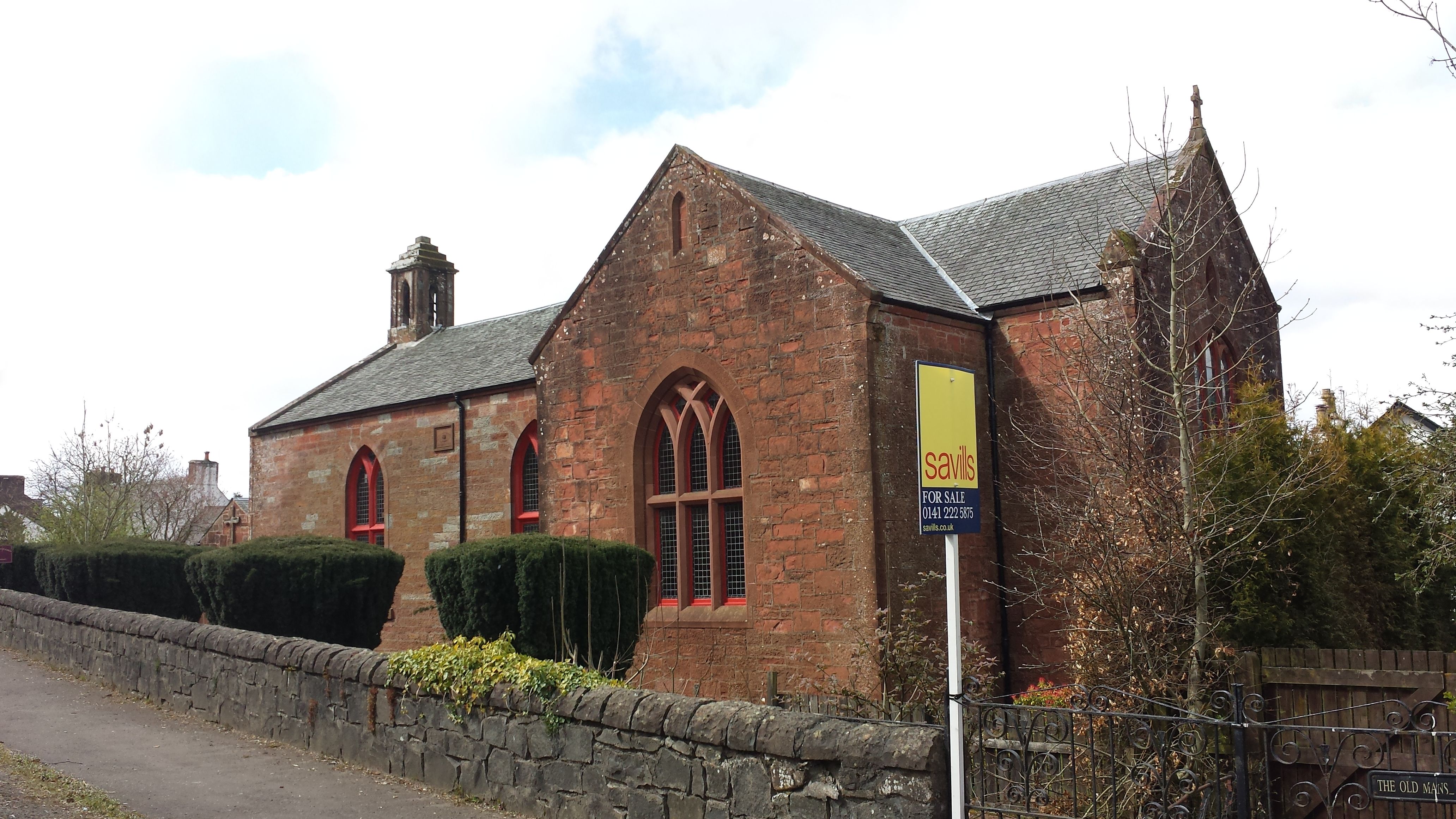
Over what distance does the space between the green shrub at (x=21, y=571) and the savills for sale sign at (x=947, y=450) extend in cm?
2438

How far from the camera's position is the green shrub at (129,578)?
20500 mm

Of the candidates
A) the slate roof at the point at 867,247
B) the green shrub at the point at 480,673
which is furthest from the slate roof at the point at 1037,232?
the green shrub at the point at 480,673

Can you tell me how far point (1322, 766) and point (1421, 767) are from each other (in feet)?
6.70

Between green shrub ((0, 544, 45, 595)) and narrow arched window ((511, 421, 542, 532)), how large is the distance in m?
11.5

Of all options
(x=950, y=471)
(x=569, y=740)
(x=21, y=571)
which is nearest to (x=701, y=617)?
(x=569, y=740)

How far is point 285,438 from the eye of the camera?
27.9m

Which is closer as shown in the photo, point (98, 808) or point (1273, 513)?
point (98, 808)

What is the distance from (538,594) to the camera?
41.1 ft

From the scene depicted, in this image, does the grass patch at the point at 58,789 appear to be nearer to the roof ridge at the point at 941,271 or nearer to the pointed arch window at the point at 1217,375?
the roof ridge at the point at 941,271

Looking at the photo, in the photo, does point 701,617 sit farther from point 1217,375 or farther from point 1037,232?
point 1217,375

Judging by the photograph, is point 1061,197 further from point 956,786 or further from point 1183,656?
point 956,786

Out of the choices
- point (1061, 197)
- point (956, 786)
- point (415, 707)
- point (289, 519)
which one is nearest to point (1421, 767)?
point (956, 786)

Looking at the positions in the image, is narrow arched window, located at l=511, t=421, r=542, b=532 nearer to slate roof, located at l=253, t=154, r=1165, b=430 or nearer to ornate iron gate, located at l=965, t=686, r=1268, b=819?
slate roof, located at l=253, t=154, r=1165, b=430

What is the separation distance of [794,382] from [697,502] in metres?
2.56
